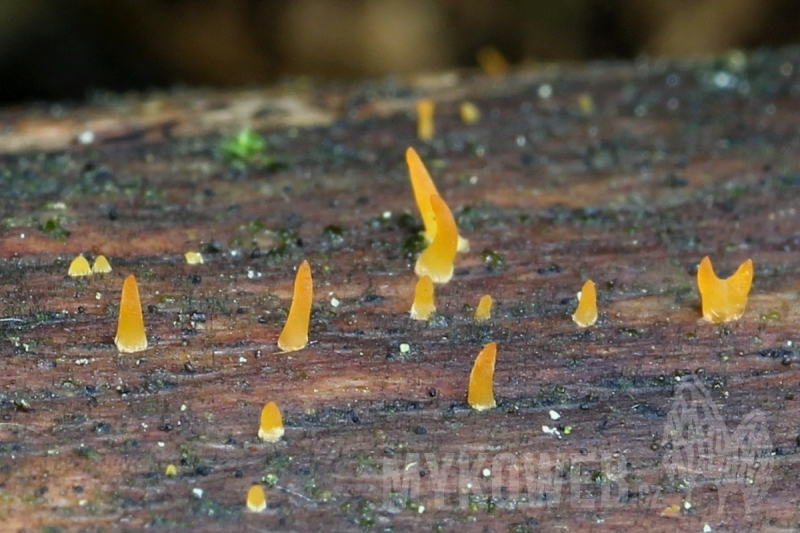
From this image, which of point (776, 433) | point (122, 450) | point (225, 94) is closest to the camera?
→ point (122, 450)

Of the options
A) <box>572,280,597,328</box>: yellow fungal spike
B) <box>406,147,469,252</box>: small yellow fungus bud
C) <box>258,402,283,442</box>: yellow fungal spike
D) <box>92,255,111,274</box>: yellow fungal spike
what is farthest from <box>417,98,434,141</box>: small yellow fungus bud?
<box>258,402,283,442</box>: yellow fungal spike

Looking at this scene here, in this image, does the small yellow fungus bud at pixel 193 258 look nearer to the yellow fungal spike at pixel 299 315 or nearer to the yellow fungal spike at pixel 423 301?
the yellow fungal spike at pixel 299 315

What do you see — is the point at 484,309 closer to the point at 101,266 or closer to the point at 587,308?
the point at 587,308

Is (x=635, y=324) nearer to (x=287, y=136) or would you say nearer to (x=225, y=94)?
(x=287, y=136)

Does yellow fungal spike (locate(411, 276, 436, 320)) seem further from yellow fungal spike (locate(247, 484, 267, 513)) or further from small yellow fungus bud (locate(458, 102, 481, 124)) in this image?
small yellow fungus bud (locate(458, 102, 481, 124))

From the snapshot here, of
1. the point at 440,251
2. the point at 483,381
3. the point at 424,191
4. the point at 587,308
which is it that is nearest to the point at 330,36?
the point at 424,191

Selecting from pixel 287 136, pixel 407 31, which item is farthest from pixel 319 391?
pixel 407 31

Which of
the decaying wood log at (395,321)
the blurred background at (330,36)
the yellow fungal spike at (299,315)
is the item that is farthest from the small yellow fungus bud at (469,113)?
the blurred background at (330,36)

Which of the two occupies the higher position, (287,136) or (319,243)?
(287,136)
